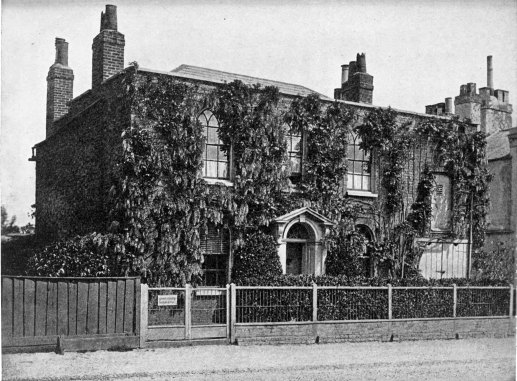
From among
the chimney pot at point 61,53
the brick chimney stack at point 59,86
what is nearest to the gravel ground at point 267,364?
the brick chimney stack at point 59,86

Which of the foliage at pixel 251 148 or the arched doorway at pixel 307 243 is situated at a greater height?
the foliage at pixel 251 148

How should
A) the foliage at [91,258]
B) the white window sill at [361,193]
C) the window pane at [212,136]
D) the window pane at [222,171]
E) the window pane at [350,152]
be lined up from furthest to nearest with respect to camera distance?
the window pane at [350,152], the white window sill at [361,193], the window pane at [222,171], the window pane at [212,136], the foliage at [91,258]

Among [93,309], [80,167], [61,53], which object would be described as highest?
[61,53]

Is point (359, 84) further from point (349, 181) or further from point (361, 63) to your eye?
point (349, 181)

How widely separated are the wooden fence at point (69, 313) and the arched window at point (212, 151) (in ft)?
16.3

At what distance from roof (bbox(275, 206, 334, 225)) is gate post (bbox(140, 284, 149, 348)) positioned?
5473mm

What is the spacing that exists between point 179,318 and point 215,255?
3.60m

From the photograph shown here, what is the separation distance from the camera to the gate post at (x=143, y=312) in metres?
13.2

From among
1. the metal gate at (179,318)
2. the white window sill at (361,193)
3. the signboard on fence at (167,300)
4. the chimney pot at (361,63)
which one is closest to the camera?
the metal gate at (179,318)

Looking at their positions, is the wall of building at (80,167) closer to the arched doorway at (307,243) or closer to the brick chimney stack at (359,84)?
the arched doorway at (307,243)

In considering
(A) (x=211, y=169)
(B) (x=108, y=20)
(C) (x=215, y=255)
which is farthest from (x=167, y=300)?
(B) (x=108, y=20)

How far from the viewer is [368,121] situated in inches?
790

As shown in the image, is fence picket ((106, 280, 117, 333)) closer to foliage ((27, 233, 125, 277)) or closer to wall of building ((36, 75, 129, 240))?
foliage ((27, 233, 125, 277))

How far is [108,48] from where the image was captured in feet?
57.7
